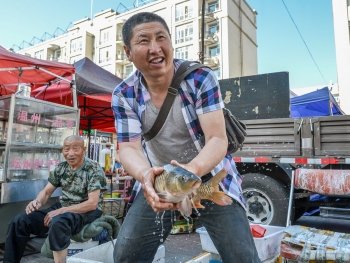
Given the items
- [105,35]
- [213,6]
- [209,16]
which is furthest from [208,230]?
[105,35]

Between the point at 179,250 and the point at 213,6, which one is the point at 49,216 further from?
the point at 213,6

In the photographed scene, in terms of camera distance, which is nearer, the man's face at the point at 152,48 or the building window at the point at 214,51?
the man's face at the point at 152,48

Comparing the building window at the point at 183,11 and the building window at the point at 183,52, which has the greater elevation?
the building window at the point at 183,11

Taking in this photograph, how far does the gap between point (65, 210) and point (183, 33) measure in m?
34.6

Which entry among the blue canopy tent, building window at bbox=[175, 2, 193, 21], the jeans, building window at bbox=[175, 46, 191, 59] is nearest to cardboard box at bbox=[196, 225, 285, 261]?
the jeans

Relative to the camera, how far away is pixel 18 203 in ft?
14.1

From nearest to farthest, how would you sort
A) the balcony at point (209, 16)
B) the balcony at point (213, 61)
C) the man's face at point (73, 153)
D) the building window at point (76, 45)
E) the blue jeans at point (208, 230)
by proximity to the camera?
the blue jeans at point (208, 230) < the man's face at point (73, 153) < the balcony at point (213, 61) < the balcony at point (209, 16) < the building window at point (76, 45)

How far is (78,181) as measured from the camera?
3648mm

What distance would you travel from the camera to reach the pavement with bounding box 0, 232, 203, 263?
4012mm

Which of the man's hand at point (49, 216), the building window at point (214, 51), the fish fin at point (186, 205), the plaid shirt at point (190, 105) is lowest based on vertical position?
the man's hand at point (49, 216)

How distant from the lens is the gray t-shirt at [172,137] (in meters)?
1.76

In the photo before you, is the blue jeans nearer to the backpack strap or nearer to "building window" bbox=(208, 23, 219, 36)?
the backpack strap

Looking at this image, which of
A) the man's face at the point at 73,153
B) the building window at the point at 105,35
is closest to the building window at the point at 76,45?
the building window at the point at 105,35

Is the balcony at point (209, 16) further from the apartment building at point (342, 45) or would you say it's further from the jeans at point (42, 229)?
the jeans at point (42, 229)
